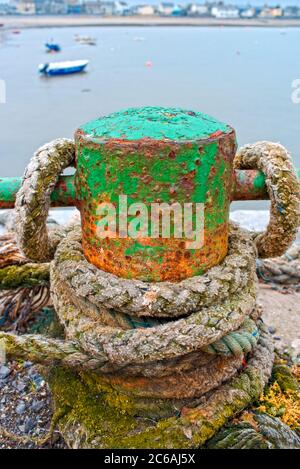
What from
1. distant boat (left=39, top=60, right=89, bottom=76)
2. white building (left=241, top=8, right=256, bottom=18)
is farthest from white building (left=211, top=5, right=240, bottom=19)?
distant boat (left=39, top=60, right=89, bottom=76)

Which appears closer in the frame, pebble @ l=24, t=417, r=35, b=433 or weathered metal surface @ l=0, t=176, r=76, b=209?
weathered metal surface @ l=0, t=176, r=76, b=209

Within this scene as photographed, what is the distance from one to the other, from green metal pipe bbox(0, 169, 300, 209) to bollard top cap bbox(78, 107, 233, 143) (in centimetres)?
13

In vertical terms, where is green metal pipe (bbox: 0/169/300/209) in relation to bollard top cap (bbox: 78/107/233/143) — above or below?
below

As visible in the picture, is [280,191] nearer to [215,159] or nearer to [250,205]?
[215,159]

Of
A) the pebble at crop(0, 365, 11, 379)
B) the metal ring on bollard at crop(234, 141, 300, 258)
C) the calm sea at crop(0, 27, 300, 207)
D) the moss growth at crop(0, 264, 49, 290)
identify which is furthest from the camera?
the calm sea at crop(0, 27, 300, 207)

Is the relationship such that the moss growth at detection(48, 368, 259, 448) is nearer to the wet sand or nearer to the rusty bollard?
the rusty bollard

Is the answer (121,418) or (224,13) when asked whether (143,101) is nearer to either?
(121,418)

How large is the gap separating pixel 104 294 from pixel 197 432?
359mm

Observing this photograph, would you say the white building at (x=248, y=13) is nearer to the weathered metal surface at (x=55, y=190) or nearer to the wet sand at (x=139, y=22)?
the wet sand at (x=139, y=22)

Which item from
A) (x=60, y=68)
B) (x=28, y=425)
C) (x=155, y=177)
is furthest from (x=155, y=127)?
(x=60, y=68)

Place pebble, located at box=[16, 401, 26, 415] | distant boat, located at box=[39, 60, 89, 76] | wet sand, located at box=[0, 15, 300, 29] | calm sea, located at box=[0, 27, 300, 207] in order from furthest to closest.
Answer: wet sand, located at box=[0, 15, 300, 29] → distant boat, located at box=[39, 60, 89, 76] → calm sea, located at box=[0, 27, 300, 207] → pebble, located at box=[16, 401, 26, 415]

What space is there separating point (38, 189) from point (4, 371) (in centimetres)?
80

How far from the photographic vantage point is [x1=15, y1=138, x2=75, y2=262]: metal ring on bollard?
1053 millimetres

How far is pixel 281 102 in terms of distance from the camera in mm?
4730
